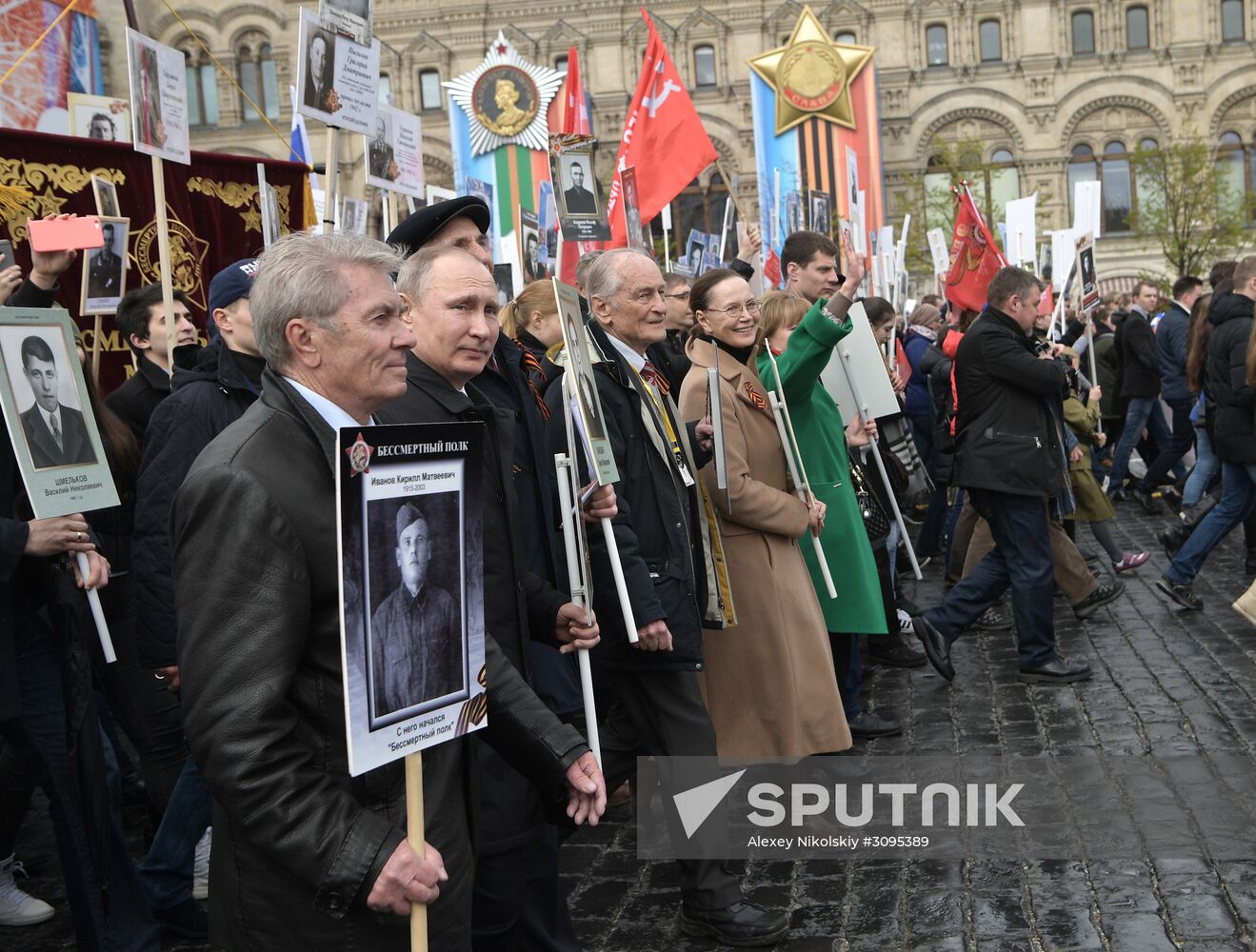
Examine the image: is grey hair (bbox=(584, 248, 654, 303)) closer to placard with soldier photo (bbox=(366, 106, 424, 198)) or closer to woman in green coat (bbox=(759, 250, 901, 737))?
woman in green coat (bbox=(759, 250, 901, 737))

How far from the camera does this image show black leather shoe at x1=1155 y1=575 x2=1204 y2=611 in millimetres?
7863

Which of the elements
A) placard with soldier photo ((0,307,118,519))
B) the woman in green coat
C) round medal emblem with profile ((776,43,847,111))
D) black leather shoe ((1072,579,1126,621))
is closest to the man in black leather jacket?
placard with soldier photo ((0,307,118,519))

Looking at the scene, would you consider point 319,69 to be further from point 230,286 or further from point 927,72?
point 927,72

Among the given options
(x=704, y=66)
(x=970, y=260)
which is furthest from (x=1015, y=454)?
(x=704, y=66)

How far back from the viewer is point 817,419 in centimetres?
560

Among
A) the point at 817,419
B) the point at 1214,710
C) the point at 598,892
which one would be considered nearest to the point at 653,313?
the point at 817,419

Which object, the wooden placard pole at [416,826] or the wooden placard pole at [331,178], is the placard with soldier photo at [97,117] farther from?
the wooden placard pole at [416,826]

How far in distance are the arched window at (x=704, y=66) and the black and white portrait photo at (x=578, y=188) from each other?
3876 cm

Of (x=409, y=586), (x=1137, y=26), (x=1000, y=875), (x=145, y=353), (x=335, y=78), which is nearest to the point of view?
(x=409, y=586)

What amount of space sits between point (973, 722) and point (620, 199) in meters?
5.09

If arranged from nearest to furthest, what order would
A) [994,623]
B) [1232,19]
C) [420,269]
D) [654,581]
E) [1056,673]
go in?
[420,269] → [654,581] → [1056,673] → [994,623] → [1232,19]

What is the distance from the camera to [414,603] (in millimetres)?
2125

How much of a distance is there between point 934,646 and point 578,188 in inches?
110

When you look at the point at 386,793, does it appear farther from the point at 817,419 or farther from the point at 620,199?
the point at 620,199
